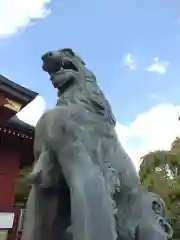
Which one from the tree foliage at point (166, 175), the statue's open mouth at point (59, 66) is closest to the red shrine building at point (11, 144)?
the statue's open mouth at point (59, 66)

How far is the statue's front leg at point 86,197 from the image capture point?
2.03 m

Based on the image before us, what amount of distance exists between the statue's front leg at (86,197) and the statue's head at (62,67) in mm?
490

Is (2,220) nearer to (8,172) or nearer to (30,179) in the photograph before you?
(8,172)

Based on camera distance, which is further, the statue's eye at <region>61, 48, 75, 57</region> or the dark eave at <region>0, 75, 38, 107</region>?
the dark eave at <region>0, 75, 38, 107</region>

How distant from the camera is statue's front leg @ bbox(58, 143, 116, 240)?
2.03m

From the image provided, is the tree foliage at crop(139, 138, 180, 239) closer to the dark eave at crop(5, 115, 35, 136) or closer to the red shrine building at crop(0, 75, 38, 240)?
the red shrine building at crop(0, 75, 38, 240)

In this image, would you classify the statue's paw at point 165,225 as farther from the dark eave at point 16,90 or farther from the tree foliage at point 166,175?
the tree foliage at point 166,175

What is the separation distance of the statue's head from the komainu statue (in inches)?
5.8

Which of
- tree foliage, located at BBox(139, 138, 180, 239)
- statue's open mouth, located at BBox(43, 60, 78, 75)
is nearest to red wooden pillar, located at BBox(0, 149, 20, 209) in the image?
statue's open mouth, located at BBox(43, 60, 78, 75)

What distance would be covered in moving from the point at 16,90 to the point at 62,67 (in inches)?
278

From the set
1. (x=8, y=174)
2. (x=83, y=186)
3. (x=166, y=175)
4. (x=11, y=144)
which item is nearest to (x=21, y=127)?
(x=11, y=144)

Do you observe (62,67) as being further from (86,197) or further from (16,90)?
(16,90)

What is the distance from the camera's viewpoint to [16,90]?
949cm

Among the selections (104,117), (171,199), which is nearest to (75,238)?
(104,117)
